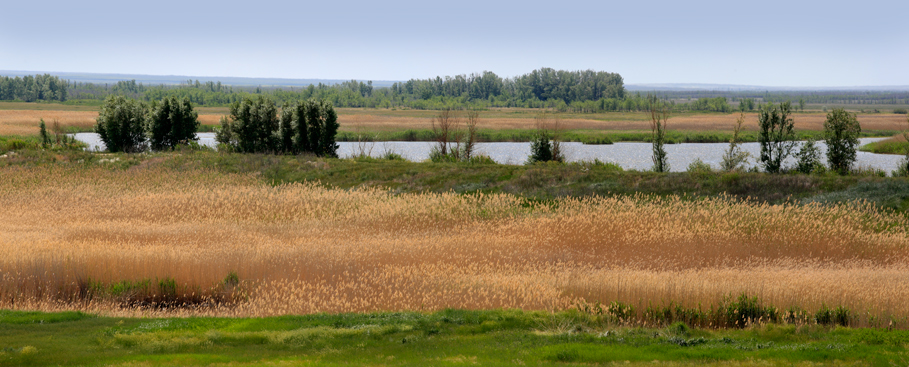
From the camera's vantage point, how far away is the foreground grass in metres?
8.47

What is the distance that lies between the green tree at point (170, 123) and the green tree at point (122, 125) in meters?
0.98

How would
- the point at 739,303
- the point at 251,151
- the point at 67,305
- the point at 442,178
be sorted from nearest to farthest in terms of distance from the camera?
the point at 739,303 → the point at 67,305 → the point at 442,178 → the point at 251,151

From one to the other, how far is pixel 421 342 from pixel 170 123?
1491 inches

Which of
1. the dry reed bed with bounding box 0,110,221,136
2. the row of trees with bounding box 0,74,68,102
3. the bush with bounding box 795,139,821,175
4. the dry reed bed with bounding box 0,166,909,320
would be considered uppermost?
the row of trees with bounding box 0,74,68,102

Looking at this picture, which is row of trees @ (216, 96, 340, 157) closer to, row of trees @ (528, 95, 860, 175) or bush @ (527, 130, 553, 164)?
bush @ (527, 130, 553, 164)

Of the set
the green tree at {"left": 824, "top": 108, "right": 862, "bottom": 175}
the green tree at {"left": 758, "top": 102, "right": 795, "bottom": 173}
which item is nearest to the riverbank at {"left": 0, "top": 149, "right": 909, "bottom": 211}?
the green tree at {"left": 824, "top": 108, "right": 862, "bottom": 175}

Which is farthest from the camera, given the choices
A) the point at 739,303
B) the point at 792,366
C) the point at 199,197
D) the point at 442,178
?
the point at 442,178

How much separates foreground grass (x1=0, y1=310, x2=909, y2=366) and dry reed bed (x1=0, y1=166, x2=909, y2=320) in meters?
1.47

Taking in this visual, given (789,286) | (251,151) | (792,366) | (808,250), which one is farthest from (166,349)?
(251,151)

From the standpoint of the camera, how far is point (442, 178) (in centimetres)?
3058

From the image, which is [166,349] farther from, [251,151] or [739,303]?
[251,151]

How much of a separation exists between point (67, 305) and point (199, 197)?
13.3 metres

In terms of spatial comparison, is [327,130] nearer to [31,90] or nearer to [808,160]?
[808,160]

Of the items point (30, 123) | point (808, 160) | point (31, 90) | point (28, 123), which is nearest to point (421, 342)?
point (808, 160)
